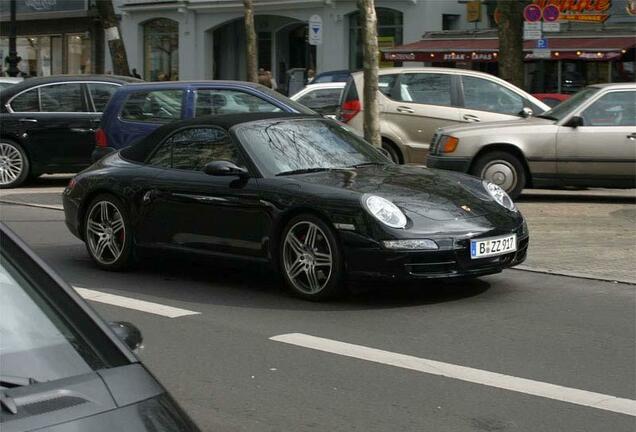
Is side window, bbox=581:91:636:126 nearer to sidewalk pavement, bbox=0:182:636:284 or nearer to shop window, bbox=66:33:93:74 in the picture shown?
sidewalk pavement, bbox=0:182:636:284

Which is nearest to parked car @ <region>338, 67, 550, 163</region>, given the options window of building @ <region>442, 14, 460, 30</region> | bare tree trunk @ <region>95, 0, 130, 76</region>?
bare tree trunk @ <region>95, 0, 130, 76</region>

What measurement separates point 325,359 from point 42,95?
438 inches

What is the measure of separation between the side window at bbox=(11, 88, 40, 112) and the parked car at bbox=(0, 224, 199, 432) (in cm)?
1413

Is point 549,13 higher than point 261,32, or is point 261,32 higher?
point 261,32

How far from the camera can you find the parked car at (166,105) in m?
12.9

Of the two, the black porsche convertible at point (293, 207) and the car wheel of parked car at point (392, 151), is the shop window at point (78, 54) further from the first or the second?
the black porsche convertible at point (293, 207)

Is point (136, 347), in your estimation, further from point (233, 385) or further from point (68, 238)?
point (68, 238)

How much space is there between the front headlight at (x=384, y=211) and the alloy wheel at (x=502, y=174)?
5927mm

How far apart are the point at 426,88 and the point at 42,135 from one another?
5.82m

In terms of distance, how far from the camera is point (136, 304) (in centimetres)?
776

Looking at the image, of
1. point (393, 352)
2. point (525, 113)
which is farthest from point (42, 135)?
point (393, 352)

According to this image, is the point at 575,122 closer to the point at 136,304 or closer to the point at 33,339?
the point at 136,304

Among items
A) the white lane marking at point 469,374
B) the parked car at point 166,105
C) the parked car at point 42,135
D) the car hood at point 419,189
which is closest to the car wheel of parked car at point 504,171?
the parked car at point 166,105

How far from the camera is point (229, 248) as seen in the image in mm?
8180
